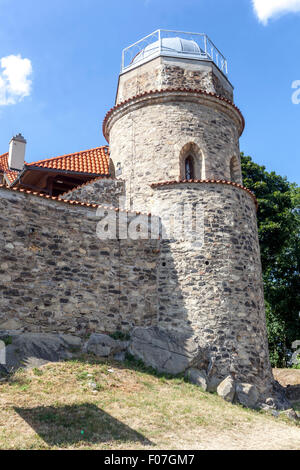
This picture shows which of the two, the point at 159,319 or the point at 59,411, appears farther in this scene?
the point at 159,319

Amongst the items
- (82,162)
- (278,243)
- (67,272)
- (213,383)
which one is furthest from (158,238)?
(278,243)

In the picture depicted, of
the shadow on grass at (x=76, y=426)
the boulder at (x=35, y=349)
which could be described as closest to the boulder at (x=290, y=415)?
the shadow on grass at (x=76, y=426)

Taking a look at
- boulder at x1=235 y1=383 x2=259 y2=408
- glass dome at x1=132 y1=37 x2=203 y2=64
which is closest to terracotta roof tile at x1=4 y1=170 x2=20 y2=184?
glass dome at x1=132 y1=37 x2=203 y2=64

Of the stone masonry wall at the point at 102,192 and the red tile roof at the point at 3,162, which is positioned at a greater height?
the red tile roof at the point at 3,162

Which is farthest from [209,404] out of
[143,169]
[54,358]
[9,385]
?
[143,169]

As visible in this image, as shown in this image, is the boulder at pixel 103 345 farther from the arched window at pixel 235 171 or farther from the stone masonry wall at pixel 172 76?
the stone masonry wall at pixel 172 76

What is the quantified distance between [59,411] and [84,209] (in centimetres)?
602

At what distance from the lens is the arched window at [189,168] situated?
1457 cm

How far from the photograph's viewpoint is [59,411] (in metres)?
7.39

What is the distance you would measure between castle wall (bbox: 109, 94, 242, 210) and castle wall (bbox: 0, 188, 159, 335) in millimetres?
2423

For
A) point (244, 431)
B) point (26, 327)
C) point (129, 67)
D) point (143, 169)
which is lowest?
point (244, 431)

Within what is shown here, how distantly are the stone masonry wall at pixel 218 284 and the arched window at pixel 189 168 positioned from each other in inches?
70.8

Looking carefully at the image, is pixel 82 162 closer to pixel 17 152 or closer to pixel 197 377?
pixel 17 152
